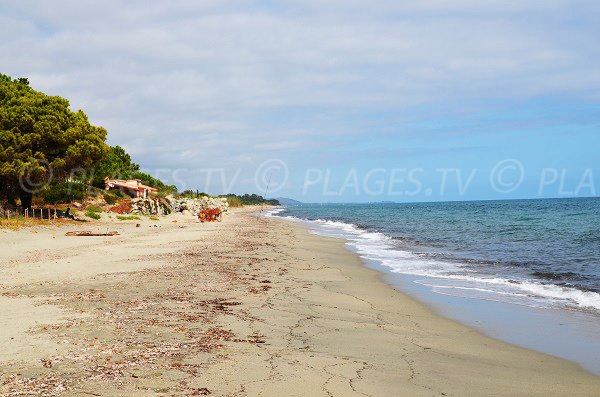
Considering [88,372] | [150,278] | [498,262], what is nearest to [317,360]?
[88,372]

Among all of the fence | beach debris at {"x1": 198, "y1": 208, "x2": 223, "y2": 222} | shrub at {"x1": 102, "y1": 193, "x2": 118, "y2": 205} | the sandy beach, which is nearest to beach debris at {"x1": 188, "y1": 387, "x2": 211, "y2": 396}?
the sandy beach

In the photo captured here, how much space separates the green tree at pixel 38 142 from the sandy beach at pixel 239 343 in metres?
24.3

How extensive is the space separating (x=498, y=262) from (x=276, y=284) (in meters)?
11.5

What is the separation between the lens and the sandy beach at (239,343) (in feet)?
17.6

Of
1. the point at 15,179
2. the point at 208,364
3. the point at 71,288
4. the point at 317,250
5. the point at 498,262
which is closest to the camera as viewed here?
the point at 208,364

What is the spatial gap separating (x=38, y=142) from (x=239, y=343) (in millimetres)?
34766

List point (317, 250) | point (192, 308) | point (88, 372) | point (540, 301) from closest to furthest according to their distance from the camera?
point (88, 372) → point (192, 308) → point (540, 301) → point (317, 250)

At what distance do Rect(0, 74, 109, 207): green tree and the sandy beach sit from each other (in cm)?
2429

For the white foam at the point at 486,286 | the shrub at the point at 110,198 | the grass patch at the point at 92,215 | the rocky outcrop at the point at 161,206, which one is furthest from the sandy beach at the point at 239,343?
the rocky outcrop at the point at 161,206

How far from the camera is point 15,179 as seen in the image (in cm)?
3578

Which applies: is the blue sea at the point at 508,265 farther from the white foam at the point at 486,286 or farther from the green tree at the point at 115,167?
the green tree at the point at 115,167

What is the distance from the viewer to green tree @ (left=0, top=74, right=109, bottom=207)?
1363 inches

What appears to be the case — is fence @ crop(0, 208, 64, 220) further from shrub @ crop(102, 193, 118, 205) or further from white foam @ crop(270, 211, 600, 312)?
white foam @ crop(270, 211, 600, 312)

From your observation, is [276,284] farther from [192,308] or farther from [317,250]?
[317,250]
